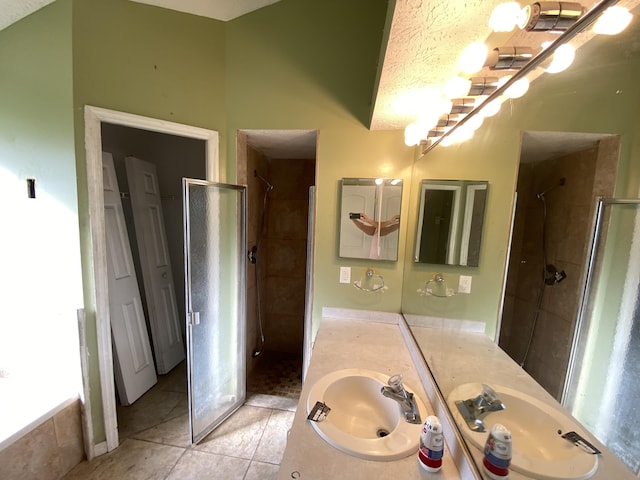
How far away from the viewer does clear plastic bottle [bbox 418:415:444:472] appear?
27.1 inches

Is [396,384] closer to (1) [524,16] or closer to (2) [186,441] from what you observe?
(1) [524,16]

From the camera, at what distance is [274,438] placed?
5.56 feet

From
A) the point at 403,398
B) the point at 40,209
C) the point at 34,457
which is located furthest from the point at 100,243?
the point at 403,398

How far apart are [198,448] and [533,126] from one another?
2386 millimetres

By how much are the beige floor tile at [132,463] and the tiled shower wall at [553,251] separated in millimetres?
1985

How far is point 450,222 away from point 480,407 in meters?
0.84

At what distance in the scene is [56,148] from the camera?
1320 millimetres

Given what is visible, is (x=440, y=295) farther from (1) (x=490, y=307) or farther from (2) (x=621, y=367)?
(2) (x=621, y=367)

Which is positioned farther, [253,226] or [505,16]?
[253,226]

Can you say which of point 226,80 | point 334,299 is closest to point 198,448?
point 334,299

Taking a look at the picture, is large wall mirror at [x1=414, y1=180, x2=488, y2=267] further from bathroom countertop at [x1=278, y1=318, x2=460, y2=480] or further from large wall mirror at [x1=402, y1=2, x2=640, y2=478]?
bathroom countertop at [x1=278, y1=318, x2=460, y2=480]

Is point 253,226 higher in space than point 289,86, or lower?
lower

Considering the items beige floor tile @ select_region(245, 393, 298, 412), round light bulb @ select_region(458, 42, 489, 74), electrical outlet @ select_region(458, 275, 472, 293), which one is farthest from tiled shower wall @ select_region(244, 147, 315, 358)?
round light bulb @ select_region(458, 42, 489, 74)

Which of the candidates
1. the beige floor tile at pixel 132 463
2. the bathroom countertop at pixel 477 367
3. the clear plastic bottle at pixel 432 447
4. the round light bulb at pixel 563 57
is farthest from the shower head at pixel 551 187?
the beige floor tile at pixel 132 463
